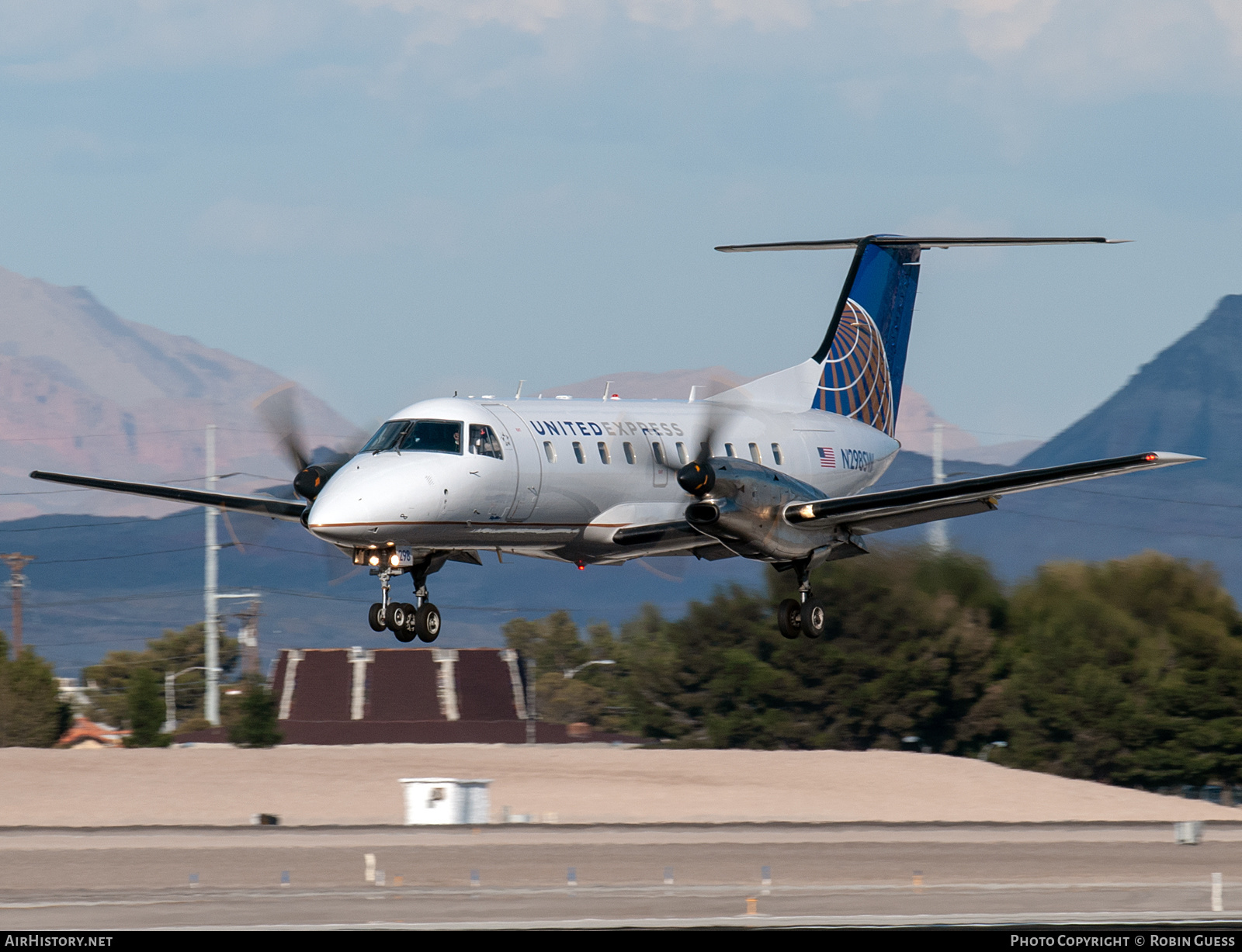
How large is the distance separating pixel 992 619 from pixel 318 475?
41702 millimetres

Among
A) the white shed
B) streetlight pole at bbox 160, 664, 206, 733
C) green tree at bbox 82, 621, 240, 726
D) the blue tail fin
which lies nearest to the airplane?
the blue tail fin

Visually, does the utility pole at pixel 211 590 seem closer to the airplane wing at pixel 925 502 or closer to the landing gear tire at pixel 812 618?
the landing gear tire at pixel 812 618

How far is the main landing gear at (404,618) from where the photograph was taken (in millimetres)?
25875

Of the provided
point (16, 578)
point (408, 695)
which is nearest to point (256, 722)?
point (408, 695)

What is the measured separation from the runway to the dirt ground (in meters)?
5.15

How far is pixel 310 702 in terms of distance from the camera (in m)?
93.2

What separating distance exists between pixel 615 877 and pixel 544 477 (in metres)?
13.1

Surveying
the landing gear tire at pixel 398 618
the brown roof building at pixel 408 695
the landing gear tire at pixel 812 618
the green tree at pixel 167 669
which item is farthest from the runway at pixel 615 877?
the green tree at pixel 167 669

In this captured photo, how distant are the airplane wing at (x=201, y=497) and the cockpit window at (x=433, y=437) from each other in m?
2.98

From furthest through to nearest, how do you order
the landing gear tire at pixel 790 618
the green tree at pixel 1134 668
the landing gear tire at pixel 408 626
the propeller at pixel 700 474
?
the green tree at pixel 1134 668 < the landing gear tire at pixel 790 618 < the propeller at pixel 700 474 < the landing gear tire at pixel 408 626

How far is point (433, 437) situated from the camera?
25.7 meters

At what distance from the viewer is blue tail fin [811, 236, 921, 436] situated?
34531 millimetres

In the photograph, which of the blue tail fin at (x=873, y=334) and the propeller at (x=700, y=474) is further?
the blue tail fin at (x=873, y=334)

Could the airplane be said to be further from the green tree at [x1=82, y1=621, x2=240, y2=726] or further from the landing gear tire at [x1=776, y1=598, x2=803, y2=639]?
the green tree at [x1=82, y1=621, x2=240, y2=726]
